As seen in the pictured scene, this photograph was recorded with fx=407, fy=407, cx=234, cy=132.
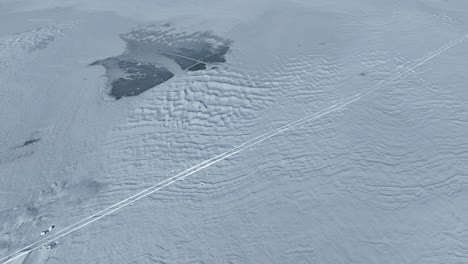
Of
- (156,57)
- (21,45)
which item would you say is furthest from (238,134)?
(21,45)

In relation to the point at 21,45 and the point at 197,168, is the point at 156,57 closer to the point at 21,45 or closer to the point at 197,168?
the point at 21,45

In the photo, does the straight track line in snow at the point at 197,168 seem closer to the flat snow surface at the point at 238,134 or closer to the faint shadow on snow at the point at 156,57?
the flat snow surface at the point at 238,134

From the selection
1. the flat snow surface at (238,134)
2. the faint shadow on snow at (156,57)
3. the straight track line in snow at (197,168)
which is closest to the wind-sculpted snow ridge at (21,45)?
the flat snow surface at (238,134)

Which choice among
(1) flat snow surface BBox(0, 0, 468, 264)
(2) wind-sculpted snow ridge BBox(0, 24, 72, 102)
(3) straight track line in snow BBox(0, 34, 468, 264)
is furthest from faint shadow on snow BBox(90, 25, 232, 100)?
(3) straight track line in snow BBox(0, 34, 468, 264)

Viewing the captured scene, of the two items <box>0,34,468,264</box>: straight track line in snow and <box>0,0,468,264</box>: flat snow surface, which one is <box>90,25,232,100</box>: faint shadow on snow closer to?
<box>0,0,468,264</box>: flat snow surface

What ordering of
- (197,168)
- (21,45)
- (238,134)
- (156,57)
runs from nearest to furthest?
(197,168), (238,134), (156,57), (21,45)
